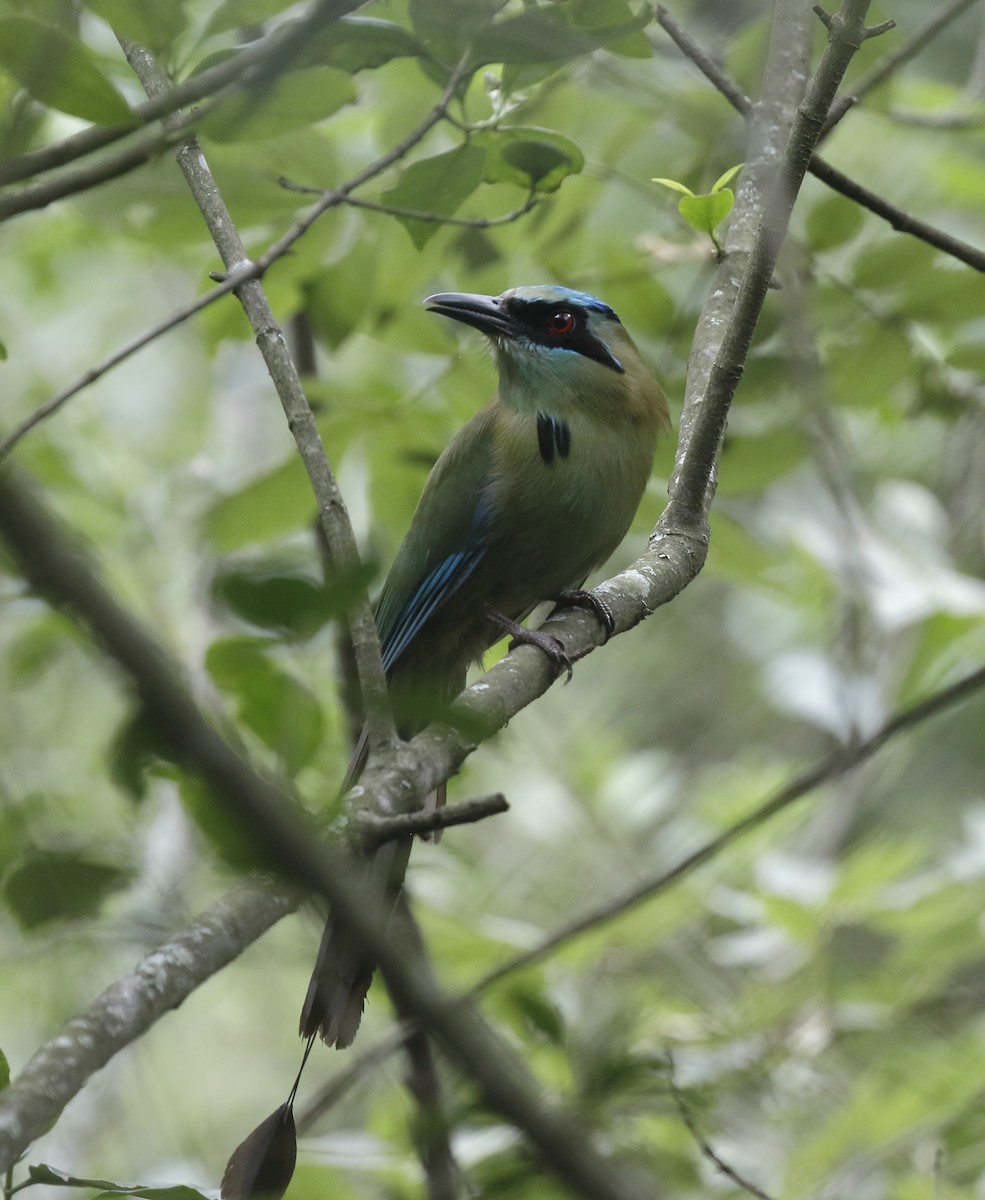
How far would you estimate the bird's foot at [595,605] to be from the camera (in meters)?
3.02

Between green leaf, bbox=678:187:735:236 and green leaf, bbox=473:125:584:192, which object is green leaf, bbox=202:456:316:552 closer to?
green leaf, bbox=473:125:584:192

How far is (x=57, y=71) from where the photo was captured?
6.84 feet

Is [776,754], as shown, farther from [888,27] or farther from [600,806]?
[888,27]

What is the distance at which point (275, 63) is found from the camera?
6.35 feet

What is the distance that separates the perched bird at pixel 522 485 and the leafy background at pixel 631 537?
0.10 meters

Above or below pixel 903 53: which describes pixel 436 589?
below

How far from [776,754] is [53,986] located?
5.63 metres

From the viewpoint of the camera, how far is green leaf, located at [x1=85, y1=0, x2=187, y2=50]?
2.22m

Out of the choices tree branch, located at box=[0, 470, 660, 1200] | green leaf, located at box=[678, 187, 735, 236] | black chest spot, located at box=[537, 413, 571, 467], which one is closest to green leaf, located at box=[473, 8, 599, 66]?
green leaf, located at box=[678, 187, 735, 236]

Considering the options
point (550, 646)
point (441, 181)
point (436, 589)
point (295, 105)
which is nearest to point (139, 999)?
point (550, 646)

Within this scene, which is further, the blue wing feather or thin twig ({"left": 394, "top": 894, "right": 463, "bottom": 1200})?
the blue wing feather

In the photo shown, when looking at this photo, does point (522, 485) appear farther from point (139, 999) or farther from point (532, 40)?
point (139, 999)

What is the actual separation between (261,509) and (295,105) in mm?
1301

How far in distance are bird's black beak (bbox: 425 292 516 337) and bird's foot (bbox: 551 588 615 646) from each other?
850 mm
